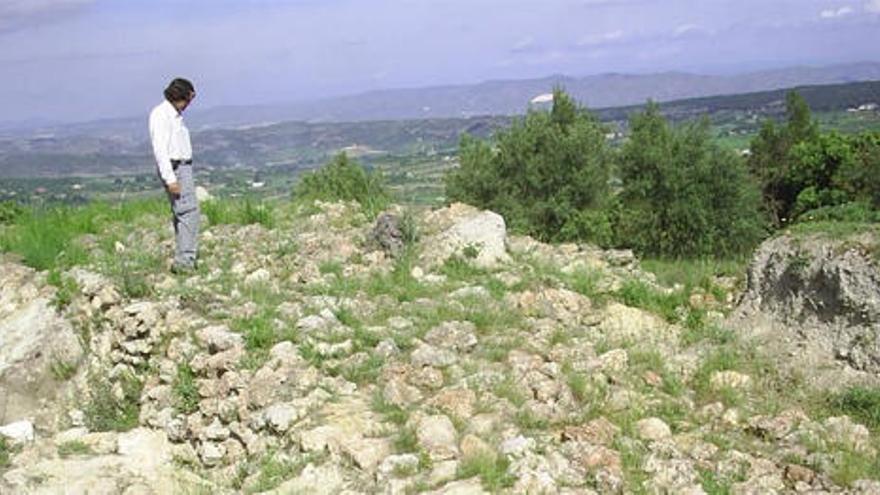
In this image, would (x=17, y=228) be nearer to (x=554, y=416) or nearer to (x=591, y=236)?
(x=554, y=416)

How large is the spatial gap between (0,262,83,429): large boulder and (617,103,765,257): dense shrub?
100ft

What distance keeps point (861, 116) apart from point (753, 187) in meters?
129

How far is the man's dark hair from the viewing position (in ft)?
34.5

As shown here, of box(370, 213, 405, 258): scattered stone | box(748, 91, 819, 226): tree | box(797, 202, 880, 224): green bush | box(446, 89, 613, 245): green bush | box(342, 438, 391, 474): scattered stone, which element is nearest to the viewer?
box(342, 438, 391, 474): scattered stone

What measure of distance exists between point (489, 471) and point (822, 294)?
4.76 m

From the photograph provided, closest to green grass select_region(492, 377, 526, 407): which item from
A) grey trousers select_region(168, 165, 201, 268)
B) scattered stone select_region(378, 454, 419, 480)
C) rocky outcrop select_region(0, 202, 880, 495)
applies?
rocky outcrop select_region(0, 202, 880, 495)

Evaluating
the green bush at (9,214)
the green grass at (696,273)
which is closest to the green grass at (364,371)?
the green grass at (696,273)

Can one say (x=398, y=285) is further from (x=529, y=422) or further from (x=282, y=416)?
(x=529, y=422)

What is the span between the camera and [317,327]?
30.1 ft

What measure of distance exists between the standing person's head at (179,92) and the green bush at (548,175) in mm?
27650

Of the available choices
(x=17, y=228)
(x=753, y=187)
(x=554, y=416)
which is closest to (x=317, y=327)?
(x=554, y=416)

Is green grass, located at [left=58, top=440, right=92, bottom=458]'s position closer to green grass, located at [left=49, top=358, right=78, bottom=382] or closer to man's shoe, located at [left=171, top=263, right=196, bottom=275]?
green grass, located at [left=49, top=358, right=78, bottom=382]

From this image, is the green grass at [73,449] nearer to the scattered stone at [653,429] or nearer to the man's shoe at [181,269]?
the man's shoe at [181,269]

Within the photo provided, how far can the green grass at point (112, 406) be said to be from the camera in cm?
880
